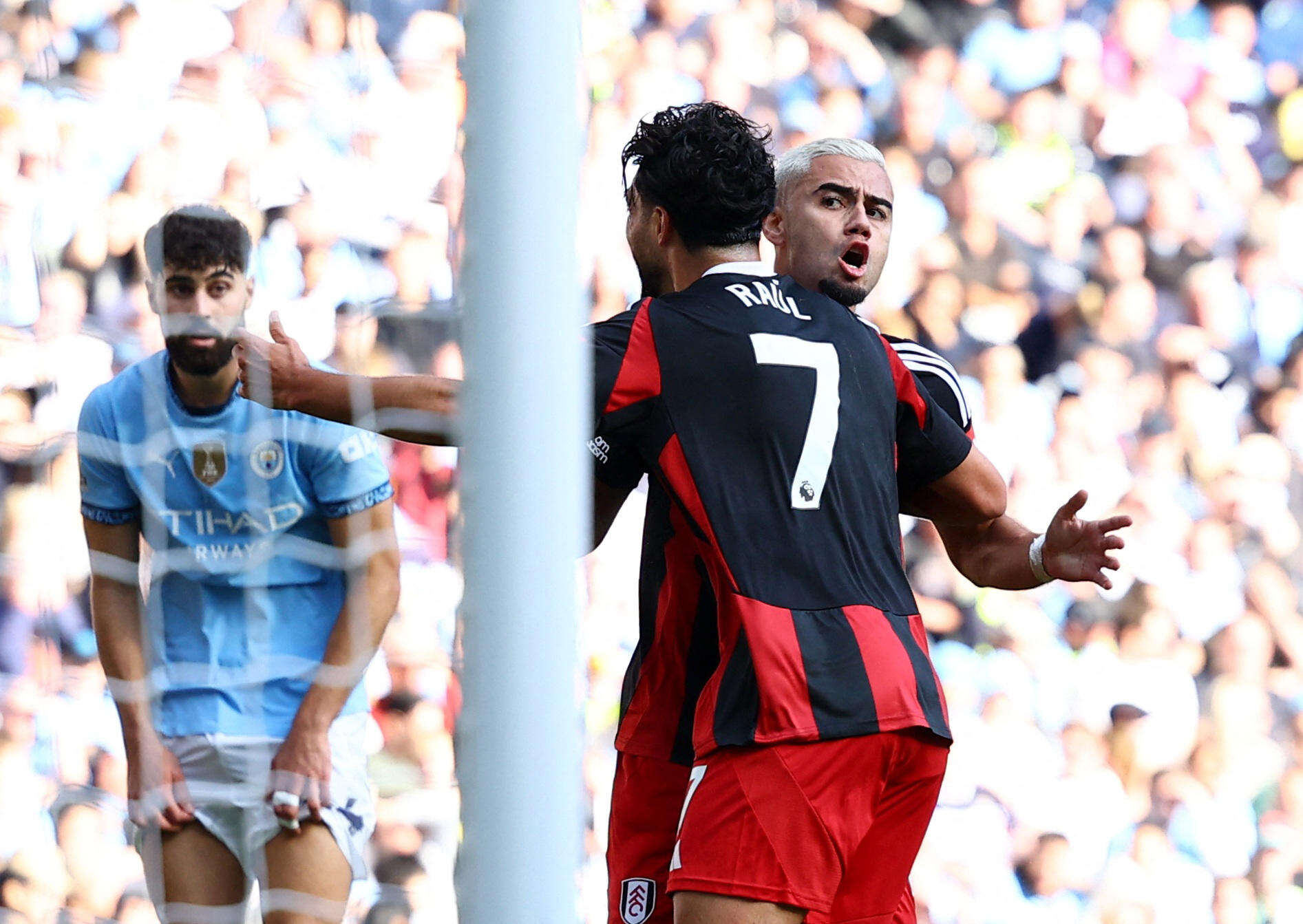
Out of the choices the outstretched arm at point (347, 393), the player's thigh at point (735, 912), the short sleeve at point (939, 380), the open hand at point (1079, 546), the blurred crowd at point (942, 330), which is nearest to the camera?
the outstretched arm at point (347, 393)

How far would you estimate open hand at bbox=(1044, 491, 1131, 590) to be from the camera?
5.16 feet

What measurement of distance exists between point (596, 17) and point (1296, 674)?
241 cm

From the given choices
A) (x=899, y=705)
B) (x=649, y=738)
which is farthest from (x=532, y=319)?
(x=649, y=738)

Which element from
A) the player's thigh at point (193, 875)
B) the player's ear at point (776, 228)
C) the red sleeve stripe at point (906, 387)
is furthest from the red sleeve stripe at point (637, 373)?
the player's thigh at point (193, 875)

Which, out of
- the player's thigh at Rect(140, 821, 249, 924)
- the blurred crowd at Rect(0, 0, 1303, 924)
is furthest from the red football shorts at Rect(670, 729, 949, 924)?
the blurred crowd at Rect(0, 0, 1303, 924)

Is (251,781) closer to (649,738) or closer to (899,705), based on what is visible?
(649,738)

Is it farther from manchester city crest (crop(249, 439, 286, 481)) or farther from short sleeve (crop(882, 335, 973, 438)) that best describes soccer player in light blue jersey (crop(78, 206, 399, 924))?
short sleeve (crop(882, 335, 973, 438))

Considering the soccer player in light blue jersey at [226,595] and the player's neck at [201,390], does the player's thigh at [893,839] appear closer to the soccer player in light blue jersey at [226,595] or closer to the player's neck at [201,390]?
the soccer player in light blue jersey at [226,595]

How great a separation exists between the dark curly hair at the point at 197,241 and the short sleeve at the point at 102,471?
187 millimetres

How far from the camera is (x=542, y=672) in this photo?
3.23ft

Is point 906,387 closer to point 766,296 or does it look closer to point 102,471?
point 766,296

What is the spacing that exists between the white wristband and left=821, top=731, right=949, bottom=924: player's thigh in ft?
0.92

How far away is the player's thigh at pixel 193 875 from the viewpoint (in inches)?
66.8

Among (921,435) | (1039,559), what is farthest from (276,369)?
(1039,559)
